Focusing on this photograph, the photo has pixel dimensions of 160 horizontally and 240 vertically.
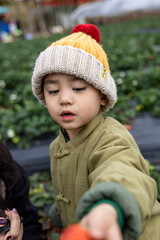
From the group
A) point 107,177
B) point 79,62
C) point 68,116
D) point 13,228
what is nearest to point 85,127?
point 68,116

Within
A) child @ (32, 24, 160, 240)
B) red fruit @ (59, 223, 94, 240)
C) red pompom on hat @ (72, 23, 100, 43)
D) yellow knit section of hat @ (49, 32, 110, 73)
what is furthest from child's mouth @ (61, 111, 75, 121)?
red fruit @ (59, 223, 94, 240)

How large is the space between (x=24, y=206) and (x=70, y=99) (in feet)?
3.51

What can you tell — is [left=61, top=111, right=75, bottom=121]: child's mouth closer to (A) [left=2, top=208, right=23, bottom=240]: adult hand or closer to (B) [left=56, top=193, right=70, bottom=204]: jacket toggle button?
(B) [left=56, top=193, right=70, bottom=204]: jacket toggle button

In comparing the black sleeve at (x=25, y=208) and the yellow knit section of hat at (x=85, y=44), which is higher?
the yellow knit section of hat at (x=85, y=44)

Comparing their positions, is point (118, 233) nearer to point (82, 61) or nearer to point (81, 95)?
point (81, 95)

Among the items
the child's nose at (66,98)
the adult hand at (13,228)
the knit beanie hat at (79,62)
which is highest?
the knit beanie hat at (79,62)

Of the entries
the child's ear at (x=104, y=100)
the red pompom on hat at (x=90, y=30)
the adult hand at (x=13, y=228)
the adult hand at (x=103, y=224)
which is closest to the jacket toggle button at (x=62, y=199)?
the adult hand at (x=13, y=228)

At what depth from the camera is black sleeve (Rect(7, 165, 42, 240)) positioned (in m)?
1.85

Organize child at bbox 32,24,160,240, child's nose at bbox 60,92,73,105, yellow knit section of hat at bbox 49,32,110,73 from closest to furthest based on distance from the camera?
child at bbox 32,24,160,240, child's nose at bbox 60,92,73,105, yellow knit section of hat at bbox 49,32,110,73

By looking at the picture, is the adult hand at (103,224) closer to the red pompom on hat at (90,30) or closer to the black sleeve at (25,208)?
the red pompom on hat at (90,30)

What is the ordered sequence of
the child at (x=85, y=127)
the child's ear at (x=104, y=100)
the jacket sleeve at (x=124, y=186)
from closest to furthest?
the jacket sleeve at (x=124, y=186), the child at (x=85, y=127), the child's ear at (x=104, y=100)

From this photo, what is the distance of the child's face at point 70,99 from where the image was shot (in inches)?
47.6

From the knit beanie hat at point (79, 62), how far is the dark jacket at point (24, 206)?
810 millimetres

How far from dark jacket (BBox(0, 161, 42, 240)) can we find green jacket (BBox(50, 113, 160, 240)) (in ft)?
1.31
